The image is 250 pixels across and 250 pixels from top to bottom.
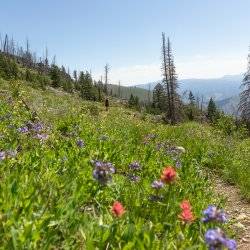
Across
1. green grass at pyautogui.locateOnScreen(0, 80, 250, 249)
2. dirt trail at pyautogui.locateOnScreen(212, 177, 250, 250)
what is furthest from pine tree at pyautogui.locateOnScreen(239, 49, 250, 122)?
green grass at pyautogui.locateOnScreen(0, 80, 250, 249)

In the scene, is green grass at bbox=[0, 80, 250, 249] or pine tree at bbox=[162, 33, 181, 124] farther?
pine tree at bbox=[162, 33, 181, 124]

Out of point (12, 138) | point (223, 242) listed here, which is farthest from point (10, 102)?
point (223, 242)

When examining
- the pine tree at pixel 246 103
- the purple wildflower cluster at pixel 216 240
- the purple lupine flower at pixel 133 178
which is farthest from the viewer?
the pine tree at pixel 246 103

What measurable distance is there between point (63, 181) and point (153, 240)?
1.74m

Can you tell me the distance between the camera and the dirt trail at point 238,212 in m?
5.91

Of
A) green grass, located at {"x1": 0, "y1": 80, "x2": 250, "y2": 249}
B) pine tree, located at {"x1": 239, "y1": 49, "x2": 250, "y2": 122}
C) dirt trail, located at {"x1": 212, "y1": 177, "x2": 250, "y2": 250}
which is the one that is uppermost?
pine tree, located at {"x1": 239, "y1": 49, "x2": 250, "y2": 122}

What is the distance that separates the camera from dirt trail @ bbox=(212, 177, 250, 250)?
19.4 feet

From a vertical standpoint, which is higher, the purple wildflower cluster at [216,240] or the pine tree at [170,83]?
the pine tree at [170,83]

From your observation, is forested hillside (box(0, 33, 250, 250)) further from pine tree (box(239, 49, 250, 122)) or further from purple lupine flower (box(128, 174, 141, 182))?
pine tree (box(239, 49, 250, 122))

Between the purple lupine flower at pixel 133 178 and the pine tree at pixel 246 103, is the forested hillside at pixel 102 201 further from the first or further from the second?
the pine tree at pixel 246 103

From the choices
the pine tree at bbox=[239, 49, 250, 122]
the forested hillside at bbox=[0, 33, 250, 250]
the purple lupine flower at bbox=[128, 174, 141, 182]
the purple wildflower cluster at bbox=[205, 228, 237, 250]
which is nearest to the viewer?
the purple wildflower cluster at bbox=[205, 228, 237, 250]

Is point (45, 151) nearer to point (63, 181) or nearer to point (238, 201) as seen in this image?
point (63, 181)

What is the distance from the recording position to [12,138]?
7.23 m

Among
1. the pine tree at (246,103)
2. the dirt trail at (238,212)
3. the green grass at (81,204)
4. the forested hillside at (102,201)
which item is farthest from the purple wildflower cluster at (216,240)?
the pine tree at (246,103)
